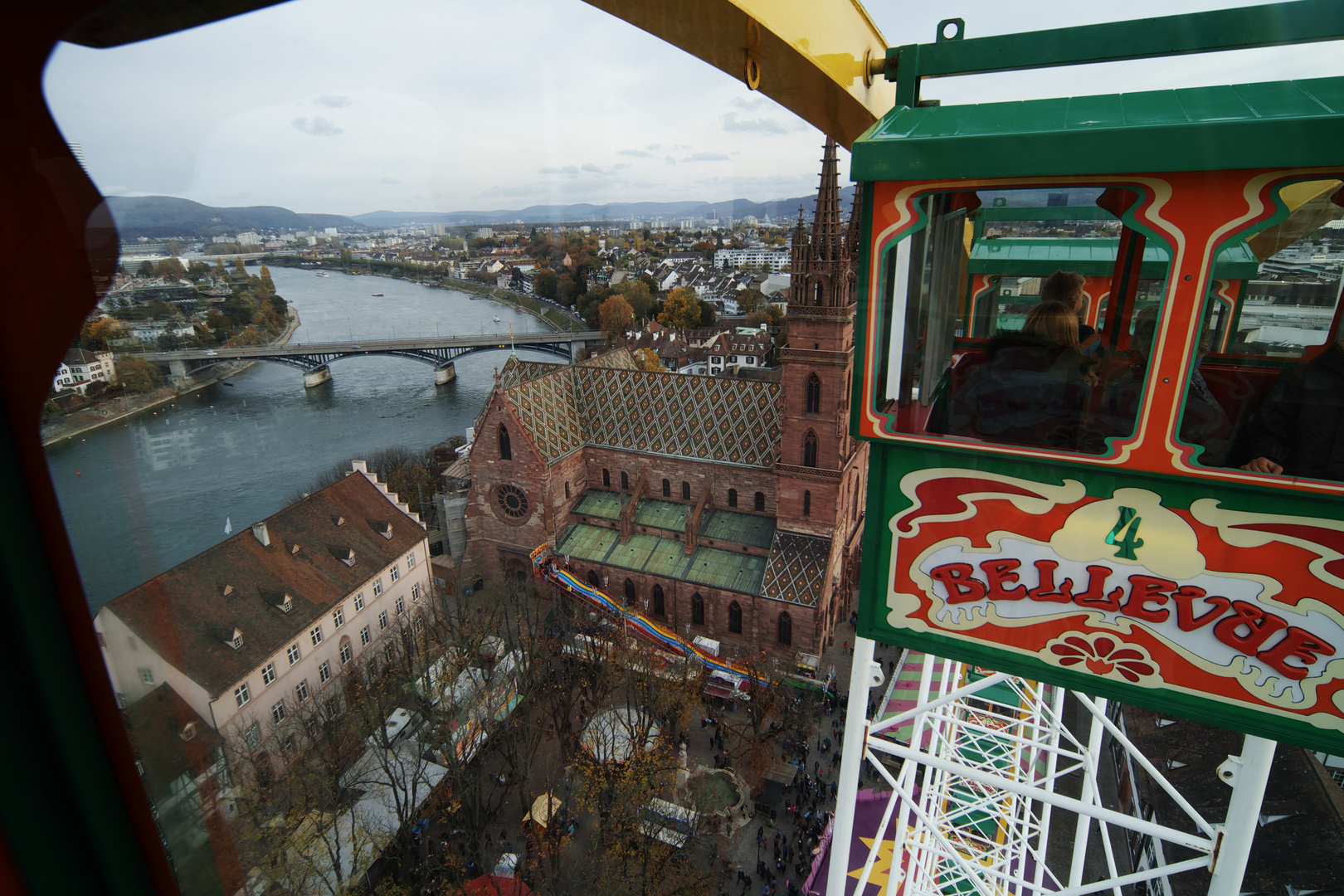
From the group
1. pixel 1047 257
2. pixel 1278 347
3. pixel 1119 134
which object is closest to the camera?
pixel 1119 134

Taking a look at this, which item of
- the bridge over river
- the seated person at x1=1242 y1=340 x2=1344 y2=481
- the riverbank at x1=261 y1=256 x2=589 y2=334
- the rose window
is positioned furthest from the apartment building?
the seated person at x1=1242 y1=340 x2=1344 y2=481

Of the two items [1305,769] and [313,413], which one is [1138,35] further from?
[1305,769]

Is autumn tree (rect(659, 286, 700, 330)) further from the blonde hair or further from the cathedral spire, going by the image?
the blonde hair

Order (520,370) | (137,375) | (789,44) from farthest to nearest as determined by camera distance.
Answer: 1. (520,370)
2. (789,44)
3. (137,375)

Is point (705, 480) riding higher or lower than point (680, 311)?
lower

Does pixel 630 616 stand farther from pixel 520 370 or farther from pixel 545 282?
pixel 545 282

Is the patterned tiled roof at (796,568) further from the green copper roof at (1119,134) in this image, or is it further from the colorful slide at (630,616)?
the green copper roof at (1119,134)

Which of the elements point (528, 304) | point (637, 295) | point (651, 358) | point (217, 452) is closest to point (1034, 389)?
point (217, 452)
